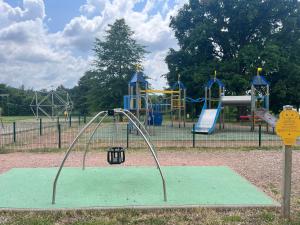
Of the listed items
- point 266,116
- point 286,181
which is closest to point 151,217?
point 286,181

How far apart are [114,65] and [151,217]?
38.4 m

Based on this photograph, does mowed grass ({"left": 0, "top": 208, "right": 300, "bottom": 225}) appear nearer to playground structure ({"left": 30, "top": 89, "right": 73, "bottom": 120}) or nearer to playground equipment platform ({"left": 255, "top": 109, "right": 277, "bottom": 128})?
playground equipment platform ({"left": 255, "top": 109, "right": 277, "bottom": 128})

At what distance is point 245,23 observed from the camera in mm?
31891

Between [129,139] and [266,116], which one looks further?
[266,116]

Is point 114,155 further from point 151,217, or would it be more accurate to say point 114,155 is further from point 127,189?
point 151,217

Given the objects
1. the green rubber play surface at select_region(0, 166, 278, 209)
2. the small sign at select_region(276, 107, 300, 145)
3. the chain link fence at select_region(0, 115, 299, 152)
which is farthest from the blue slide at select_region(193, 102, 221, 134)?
the small sign at select_region(276, 107, 300, 145)

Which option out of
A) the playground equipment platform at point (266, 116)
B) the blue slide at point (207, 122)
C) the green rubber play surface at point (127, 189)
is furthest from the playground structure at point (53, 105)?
the green rubber play surface at point (127, 189)

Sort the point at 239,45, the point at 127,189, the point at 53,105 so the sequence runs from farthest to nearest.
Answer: the point at 239,45
the point at 53,105
the point at 127,189

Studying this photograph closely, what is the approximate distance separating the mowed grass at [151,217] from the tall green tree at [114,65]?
36252 millimetres

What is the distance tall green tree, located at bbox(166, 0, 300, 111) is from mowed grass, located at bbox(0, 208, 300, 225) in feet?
80.0

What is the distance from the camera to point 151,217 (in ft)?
15.9

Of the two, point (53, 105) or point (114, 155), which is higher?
point (53, 105)

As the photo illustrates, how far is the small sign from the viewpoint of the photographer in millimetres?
4926

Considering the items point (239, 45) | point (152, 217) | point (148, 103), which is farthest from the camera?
point (239, 45)
